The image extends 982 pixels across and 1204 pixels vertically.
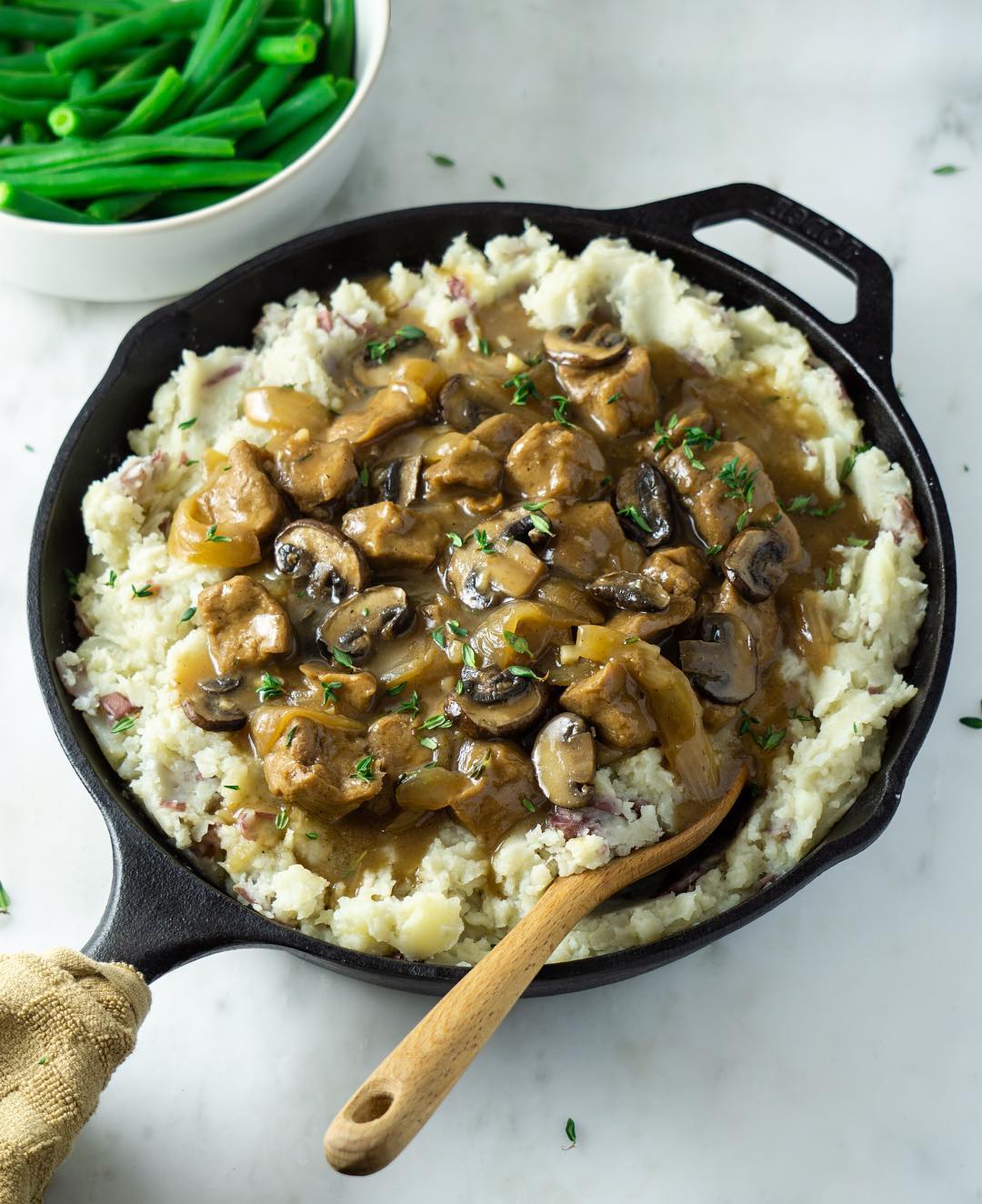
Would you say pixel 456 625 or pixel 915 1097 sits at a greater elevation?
pixel 456 625

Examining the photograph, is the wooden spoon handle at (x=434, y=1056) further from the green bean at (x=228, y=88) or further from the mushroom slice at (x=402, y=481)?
the green bean at (x=228, y=88)

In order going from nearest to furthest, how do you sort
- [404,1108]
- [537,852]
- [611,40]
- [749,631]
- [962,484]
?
[404,1108] → [537,852] → [749,631] → [962,484] → [611,40]

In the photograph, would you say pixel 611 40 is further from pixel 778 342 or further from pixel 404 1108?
pixel 404 1108

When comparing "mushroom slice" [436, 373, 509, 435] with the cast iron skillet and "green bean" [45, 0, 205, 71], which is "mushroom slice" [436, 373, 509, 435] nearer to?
the cast iron skillet

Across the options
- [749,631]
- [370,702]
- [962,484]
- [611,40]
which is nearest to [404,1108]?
[370,702]

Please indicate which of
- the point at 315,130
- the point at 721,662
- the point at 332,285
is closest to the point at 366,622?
the point at 721,662

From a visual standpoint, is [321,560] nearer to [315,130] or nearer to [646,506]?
[646,506]

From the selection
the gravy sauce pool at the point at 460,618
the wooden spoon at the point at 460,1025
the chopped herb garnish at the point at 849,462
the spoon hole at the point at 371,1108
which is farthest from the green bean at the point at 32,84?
the spoon hole at the point at 371,1108
